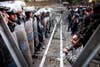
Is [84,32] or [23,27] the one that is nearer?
[84,32]

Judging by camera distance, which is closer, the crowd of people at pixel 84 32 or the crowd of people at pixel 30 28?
the crowd of people at pixel 84 32

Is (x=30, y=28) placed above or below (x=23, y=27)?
Result: below

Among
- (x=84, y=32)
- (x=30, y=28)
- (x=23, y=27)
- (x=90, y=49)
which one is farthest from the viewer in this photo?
(x=30, y=28)

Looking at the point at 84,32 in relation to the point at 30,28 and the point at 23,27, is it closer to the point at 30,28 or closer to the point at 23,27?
the point at 23,27

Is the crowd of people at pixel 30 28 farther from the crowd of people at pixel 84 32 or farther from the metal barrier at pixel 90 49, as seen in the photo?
the metal barrier at pixel 90 49

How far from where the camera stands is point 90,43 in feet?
3.87

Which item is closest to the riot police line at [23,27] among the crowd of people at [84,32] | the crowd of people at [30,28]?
the crowd of people at [30,28]

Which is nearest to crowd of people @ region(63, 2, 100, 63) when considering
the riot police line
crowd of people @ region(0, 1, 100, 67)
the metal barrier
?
crowd of people @ region(0, 1, 100, 67)

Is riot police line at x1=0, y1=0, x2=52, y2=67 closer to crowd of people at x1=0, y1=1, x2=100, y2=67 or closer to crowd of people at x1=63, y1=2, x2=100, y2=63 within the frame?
crowd of people at x1=0, y1=1, x2=100, y2=67

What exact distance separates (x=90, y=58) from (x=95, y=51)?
53 millimetres

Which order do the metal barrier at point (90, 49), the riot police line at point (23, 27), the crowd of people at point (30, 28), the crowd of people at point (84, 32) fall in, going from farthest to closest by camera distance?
1. the riot police line at point (23, 27)
2. the crowd of people at point (30, 28)
3. the crowd of people at point (84, 32)
4. the metal barrier at point (90, 49)

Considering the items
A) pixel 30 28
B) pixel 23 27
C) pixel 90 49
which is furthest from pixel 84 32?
pixel 30 28

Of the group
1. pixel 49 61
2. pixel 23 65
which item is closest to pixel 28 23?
pixel 49 61

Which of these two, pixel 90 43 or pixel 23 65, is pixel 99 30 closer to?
pixel 90 43
